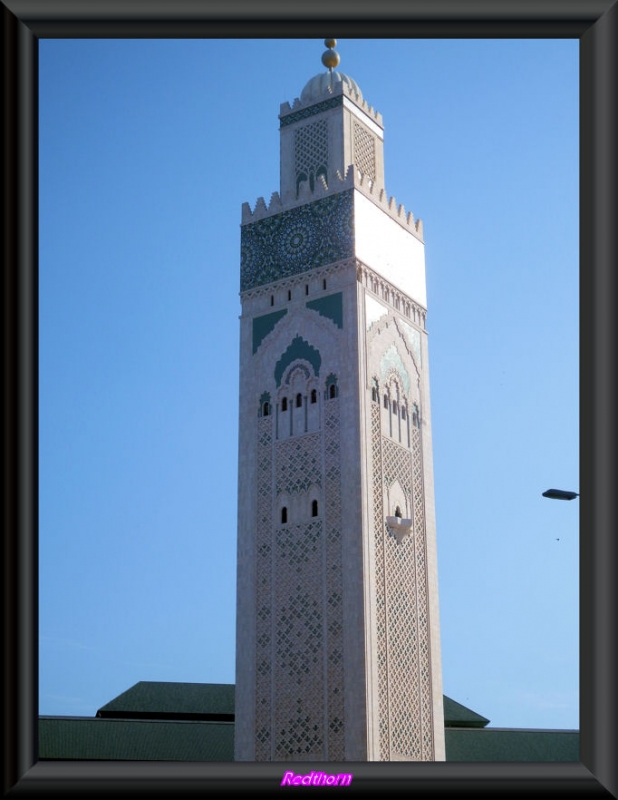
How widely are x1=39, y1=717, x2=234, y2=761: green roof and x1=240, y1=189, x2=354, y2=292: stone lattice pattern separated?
7.48 metres

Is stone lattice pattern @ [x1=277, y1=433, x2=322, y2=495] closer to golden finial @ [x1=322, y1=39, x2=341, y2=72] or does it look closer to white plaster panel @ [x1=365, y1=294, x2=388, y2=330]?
white plaster panel @ [x1=365, y1=294, x2=388, y2=330]

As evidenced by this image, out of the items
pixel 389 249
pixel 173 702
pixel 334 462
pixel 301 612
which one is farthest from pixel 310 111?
pixel 173 702

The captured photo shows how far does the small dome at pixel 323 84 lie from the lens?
17.9m

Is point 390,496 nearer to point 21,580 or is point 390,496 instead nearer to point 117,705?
point 117,705

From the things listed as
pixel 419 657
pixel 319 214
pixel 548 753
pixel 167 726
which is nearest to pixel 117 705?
pixel 167 726

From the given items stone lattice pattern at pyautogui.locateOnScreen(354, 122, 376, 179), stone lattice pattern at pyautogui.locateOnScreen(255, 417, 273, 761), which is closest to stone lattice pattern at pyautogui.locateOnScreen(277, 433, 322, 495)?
stone lattice pattern at pyautogui.locateOnScreen(255, 417, 273, 761)

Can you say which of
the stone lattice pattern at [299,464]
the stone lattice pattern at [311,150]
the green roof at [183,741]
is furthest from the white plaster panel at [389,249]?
the green roof at [183,741]

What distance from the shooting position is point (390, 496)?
638 inches

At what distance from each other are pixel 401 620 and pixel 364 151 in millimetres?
6740

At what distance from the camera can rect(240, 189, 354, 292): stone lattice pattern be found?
1675cm

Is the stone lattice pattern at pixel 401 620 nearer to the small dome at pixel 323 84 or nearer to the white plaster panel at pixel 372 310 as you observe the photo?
the white plaster panel at pixel 372 310

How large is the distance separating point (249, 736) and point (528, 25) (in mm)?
14154

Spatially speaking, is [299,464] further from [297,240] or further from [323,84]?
[323,84]
